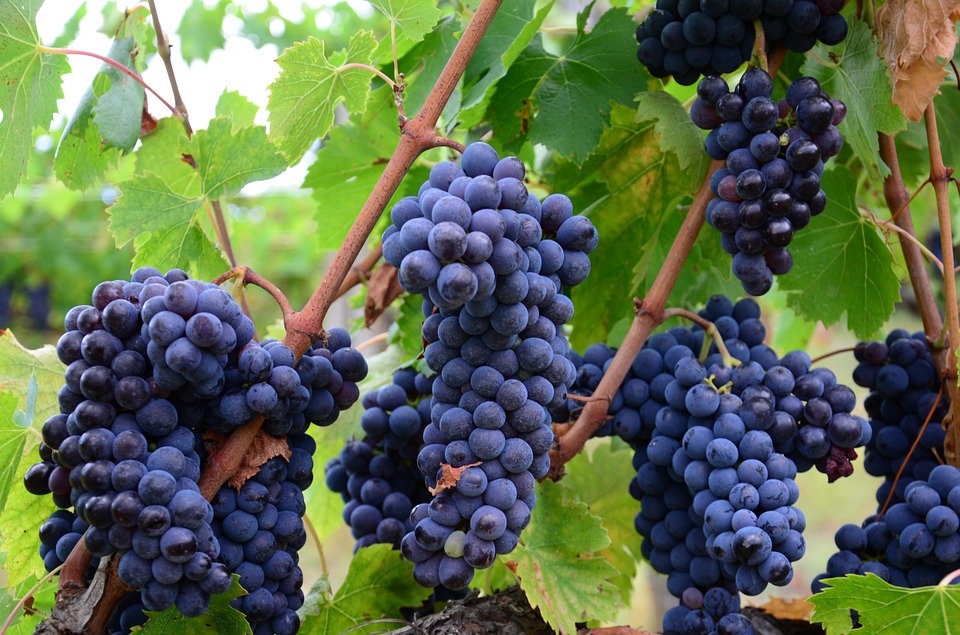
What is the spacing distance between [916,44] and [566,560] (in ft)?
2.49


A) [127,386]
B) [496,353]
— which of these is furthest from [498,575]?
[127,386]

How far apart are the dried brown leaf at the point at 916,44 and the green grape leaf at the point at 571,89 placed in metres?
0.33

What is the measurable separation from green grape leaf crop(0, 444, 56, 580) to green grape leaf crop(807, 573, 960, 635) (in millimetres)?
931

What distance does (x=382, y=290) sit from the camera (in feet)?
4.77

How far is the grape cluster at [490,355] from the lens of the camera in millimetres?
814

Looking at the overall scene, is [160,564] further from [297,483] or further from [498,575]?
[498,575]

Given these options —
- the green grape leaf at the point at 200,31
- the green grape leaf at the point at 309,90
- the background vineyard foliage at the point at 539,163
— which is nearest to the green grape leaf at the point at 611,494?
the background vineyard foliage at the point at 539,163

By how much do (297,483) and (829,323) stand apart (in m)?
0.81

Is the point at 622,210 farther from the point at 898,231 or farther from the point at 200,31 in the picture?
the point at 200,31

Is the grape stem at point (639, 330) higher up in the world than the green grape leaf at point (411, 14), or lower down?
lower down

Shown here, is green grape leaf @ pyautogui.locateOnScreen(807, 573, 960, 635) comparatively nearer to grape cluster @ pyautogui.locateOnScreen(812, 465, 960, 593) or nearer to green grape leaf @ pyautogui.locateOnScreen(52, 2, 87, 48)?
grape cluster @ pyautogui.locateOnScreen(812, 465, 960, 593)

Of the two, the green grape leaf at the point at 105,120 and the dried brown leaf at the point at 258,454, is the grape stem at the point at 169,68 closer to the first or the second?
the green grape leaf at the point at 105,120

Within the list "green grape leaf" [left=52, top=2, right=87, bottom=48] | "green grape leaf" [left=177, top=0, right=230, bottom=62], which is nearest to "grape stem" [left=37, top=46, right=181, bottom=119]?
"green grape leaf" [left=52, top=2, right=87, bottom=48]

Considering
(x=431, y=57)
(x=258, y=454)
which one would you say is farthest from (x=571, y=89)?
(x=258, y=454)
